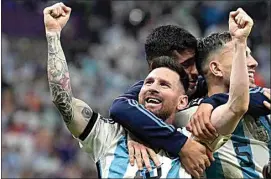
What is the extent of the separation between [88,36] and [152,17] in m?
0.80

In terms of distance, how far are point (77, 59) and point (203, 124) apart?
558 cm

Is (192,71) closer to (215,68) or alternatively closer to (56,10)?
(215,68)

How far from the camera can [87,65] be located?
802 cm

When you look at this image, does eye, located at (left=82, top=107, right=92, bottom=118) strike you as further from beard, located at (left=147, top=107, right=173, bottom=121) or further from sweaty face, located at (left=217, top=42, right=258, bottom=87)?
sweaty face, located at (left=217, top=42, right=258, bottom=87)

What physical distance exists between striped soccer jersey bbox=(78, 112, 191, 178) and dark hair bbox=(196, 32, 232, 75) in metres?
0.39

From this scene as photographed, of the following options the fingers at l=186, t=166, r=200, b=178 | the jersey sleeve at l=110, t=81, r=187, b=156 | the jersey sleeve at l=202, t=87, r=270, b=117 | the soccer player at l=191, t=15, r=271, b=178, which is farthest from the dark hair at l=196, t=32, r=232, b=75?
the fingers at l=186, t=166, r=200, b=178

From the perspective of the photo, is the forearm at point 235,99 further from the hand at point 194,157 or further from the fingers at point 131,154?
the fingers at point 131,154

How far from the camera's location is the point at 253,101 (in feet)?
8.84

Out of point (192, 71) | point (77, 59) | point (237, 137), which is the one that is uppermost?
point (192, 71)

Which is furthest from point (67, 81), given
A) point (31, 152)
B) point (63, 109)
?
point (31, 152)

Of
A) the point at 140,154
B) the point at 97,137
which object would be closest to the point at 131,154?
the point at 140,154

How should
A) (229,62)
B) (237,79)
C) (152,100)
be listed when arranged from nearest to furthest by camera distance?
(237,79) < (152,100) < (229,62)

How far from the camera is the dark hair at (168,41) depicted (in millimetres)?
2875

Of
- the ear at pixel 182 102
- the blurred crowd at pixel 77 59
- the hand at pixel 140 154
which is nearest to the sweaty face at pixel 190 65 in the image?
the ear at pixel 182 102
